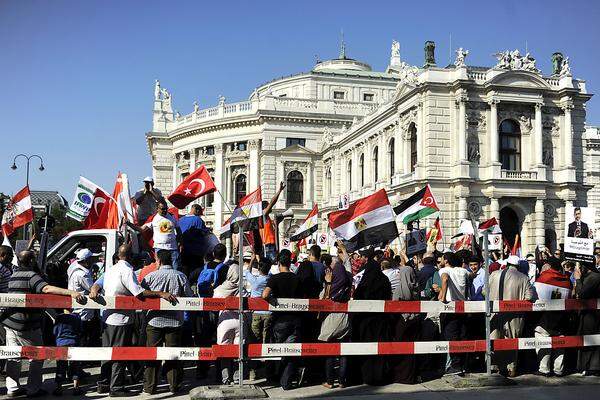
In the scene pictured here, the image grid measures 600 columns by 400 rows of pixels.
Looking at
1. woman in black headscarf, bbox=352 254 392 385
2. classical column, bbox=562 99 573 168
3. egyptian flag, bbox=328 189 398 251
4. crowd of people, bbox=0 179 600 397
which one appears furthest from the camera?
classical column, bbox=562 99 573 168

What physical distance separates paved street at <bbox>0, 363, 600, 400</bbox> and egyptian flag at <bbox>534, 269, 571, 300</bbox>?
1.39 m

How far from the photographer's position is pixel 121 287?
8.48 meters

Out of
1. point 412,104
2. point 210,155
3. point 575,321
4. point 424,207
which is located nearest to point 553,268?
point 575,321

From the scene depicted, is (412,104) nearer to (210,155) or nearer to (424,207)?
(424,207)

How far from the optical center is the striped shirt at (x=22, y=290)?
326 inches

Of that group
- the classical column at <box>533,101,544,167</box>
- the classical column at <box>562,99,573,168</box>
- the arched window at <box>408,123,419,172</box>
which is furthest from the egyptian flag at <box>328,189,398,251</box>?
the classical column at <box>562,99,573,168</box>

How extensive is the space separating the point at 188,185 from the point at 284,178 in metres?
40.9

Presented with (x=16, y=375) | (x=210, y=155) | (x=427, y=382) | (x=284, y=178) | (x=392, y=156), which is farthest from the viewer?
(x=210, y=155)

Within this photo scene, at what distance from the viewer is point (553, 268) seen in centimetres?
1051

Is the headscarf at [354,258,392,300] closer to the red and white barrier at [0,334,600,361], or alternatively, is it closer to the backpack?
the red and white barrier at [0,334,600,361]

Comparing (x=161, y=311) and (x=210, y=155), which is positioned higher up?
(x=210, y=155)

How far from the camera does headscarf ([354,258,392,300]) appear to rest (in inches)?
364

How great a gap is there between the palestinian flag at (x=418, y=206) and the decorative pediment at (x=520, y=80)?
64.3ft

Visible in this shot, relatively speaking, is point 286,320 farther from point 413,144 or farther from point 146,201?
point 413,144
